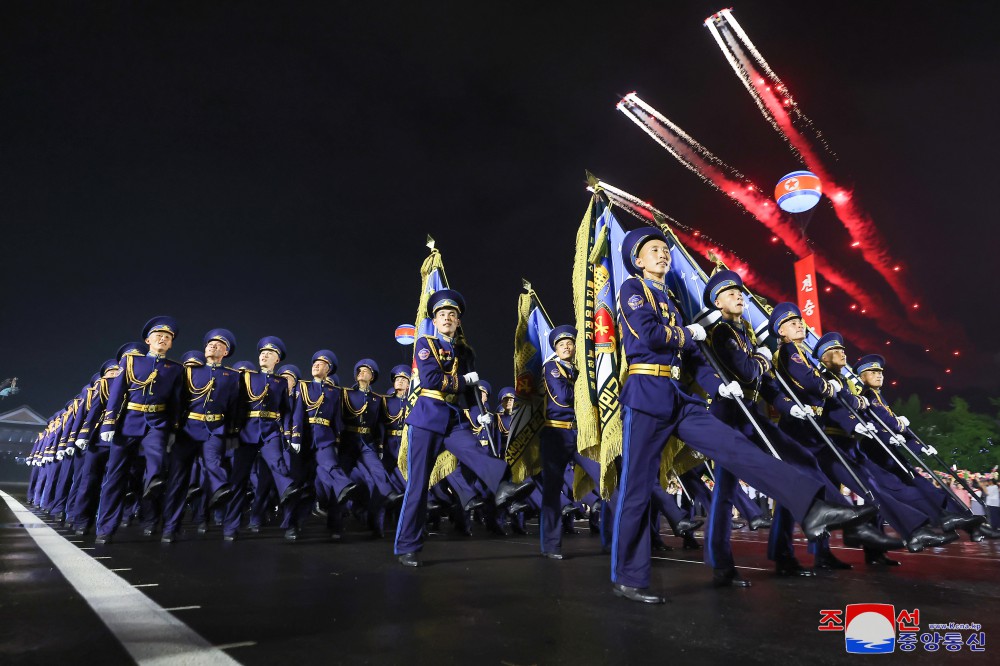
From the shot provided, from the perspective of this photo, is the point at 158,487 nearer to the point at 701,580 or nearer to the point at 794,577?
the point at 701,580

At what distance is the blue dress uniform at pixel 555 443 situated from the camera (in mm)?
5285

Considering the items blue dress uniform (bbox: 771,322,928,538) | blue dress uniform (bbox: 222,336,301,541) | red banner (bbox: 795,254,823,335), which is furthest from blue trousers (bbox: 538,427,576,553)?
red banner (bbox: 795,254,823,335)

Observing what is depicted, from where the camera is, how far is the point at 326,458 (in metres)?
7.47

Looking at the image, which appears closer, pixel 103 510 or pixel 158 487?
pixel 103 510

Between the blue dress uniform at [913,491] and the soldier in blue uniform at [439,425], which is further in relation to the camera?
the blue dress uniform at [913,491]

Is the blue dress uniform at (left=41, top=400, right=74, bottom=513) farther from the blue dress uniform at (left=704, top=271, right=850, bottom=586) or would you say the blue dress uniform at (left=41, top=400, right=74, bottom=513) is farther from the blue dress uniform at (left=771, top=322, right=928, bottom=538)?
the blue dress uniform at (left=771, top=322, right=928, bottom=538)

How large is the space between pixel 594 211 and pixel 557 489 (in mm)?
2614

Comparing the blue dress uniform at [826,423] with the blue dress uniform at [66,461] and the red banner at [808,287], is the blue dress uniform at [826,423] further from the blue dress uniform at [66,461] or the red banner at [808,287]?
the red banner at [808,287]

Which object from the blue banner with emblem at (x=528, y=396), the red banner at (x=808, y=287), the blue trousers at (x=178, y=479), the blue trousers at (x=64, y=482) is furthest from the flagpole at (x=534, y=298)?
the red banner at (x=808, y=287)

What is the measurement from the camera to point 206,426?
6852mm

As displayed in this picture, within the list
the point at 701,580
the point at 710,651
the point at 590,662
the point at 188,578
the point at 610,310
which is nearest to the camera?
the point at 590,662

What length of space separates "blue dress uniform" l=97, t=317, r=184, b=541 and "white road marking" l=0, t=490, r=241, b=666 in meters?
2.20

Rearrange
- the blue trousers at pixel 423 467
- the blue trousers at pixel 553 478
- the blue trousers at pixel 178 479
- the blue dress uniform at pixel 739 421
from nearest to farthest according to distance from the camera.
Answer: the blue dress uniform at pixel 739 421 < the blue trousers at pixel 423 467 < the blue trousers at pixel 553 478 < the blue trousers at pixel 178 479

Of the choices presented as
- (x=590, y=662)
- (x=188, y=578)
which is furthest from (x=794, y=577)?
(x=188, y=578)
